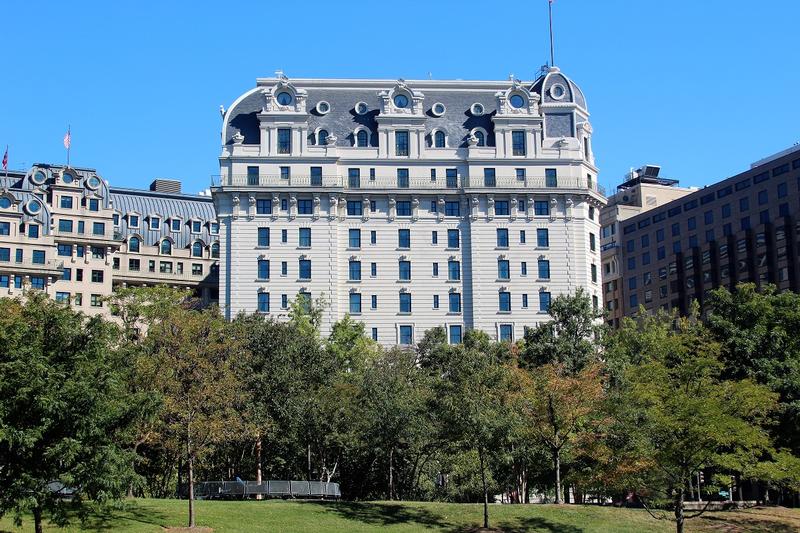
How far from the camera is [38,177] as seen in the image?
143 meters

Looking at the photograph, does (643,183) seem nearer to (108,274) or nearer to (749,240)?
(749,240)

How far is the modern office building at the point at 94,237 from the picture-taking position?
136 meters

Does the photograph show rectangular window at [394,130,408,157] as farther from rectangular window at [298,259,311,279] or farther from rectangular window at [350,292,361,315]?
rectangular window at [350,292,361,315]

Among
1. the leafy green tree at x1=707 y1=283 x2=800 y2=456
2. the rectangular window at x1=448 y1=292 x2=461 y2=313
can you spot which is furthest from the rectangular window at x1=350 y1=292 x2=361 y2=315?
the leafy green tree at x1=707 y1=283 x2=800 y2=456

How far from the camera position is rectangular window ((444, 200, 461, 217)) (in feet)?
412

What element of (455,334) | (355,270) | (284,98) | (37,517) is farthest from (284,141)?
(37,517)

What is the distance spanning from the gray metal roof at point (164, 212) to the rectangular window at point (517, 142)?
50.5 metres

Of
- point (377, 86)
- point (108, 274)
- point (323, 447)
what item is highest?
point (377, 86)

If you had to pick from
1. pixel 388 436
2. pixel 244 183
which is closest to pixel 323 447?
pixel 388 436

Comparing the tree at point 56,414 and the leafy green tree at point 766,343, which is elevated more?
the leafy green tree at point 766,343

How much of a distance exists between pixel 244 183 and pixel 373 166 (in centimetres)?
1377

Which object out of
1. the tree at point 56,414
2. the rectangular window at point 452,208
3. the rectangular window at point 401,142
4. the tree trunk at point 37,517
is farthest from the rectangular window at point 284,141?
the tree trunk at point 37,517

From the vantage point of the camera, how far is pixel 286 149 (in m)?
125

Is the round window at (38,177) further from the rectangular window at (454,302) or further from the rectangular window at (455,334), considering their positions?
the rectangular window at (455,334)
